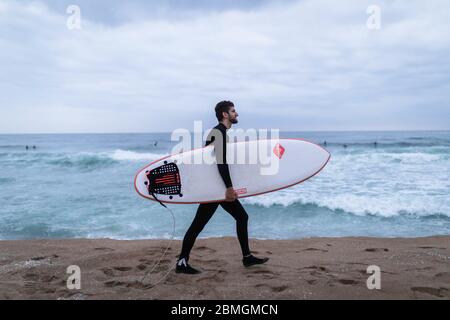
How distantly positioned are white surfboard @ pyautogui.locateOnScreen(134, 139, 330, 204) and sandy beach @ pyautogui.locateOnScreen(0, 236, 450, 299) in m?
0.73

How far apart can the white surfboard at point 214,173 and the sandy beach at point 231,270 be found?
2.41ft

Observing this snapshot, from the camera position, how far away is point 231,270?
3.57 m

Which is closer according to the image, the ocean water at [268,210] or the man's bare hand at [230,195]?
the man's bare hand at [230,195]

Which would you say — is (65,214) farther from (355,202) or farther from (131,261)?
(355,202)

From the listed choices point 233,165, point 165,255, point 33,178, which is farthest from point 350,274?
point 33,178

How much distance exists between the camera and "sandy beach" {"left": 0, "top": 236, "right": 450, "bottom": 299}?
297cm

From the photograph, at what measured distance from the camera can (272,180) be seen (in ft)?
13.3

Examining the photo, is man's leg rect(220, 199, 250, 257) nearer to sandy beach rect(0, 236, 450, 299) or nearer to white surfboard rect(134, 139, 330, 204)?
white surfboard rect(134, 139, 330, 204)

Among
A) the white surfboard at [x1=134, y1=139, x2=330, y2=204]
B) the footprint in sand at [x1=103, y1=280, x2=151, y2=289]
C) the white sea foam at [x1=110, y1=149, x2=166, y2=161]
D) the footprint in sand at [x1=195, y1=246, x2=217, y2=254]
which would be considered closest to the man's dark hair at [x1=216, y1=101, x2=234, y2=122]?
the white surfboard at [x1=134, y1=139, x2=330, y2=204]

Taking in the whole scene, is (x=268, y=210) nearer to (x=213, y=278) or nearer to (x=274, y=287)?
(x=213, y=278)

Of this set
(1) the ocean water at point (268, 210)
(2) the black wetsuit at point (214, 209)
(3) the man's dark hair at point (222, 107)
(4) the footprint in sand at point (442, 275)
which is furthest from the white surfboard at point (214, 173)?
(1) the ocean water at point (268, 210)

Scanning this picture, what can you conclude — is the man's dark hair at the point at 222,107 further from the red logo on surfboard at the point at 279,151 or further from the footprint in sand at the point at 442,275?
the footprint in sand at the point at 442,275

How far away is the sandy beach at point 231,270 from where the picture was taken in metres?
2.97
